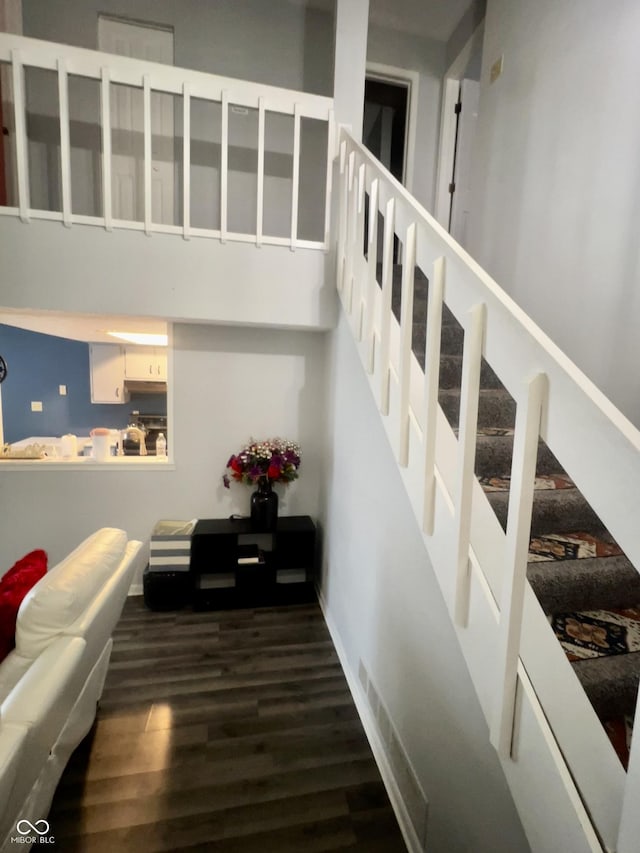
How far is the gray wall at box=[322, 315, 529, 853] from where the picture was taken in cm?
117

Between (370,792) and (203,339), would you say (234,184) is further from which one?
→ (370,792)

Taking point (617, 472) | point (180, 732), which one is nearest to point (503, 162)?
point (617, 472)

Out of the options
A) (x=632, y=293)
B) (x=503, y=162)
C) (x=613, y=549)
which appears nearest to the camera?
(x=613, y=549)

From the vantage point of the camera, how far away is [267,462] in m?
3.05

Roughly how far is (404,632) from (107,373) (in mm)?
5150

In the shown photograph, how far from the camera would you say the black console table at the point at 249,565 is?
2.96m

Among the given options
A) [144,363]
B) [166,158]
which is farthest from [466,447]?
[144,363]

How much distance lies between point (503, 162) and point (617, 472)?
2883 mm

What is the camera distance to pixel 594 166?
2037 mm

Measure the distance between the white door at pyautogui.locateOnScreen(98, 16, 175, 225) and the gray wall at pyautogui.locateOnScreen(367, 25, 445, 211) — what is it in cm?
173

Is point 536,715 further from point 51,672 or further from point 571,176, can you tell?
point 571,176

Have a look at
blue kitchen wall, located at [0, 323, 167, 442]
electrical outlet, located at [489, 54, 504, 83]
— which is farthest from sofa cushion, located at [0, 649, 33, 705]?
blue kitchen wall, located at [0, 323, 167, 442]

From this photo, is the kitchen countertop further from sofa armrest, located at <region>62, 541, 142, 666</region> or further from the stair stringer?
the stair stringer

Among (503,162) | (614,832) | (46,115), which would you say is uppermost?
(46,115)
